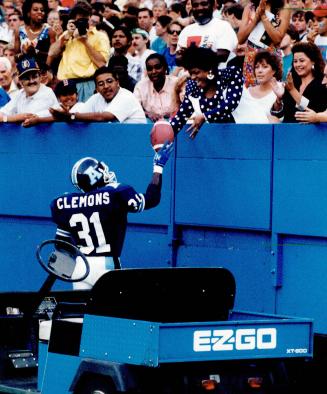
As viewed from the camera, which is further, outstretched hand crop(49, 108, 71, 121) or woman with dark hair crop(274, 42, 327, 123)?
outstretched hand crop(49, 108, 71, 121)

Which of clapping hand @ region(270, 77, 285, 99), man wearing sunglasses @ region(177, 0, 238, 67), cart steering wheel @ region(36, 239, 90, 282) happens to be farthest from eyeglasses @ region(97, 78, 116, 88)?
cart steering wheel @ region(36, 239, 90, 282)

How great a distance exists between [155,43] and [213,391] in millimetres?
9587

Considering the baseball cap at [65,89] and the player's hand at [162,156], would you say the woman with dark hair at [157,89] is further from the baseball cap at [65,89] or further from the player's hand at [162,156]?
the player's hand at [162,156]

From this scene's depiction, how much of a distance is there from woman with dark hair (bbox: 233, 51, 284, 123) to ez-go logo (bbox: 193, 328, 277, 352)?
11.5 feet

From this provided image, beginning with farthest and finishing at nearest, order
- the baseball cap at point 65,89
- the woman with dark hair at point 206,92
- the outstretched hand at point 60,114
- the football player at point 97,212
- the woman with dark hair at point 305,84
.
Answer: the baseball cap at point 65,89
the outstretched hand at point 60,114
the woman with dark hair at point 206,92
the woman with dark hair at point 305,84
the football player at point 97,212

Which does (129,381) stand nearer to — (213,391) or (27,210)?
(213,391)

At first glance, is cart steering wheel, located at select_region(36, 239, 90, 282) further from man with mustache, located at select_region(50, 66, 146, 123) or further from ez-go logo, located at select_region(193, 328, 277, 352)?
man with mustache, located at select_region(50, 66, 146, 123)

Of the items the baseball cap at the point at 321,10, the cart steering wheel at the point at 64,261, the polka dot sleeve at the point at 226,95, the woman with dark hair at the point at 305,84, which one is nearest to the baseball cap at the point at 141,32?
the baseball cap at the point at 321,10

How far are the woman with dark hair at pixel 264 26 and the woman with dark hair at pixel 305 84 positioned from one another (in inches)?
79.4

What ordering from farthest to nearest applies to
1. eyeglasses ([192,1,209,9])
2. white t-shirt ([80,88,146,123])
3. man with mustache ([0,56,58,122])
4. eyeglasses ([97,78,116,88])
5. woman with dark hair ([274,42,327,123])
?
1. man with mustache ([0,56,58,122])
2. eyeglasses ([97,78,116,88])
3. white t-shirt ([80,88,146,123])
4. eyeglasses ([192,1,209,9])
5. woman with dark hair ([274,42,327,123])

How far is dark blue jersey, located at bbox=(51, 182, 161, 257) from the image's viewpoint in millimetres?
9508

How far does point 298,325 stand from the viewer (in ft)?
26.5

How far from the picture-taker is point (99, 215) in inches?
375

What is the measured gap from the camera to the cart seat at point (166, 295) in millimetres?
8195
